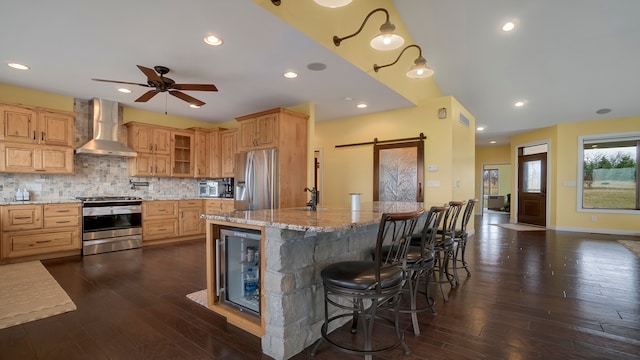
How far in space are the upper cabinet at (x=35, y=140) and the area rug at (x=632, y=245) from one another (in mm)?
9371

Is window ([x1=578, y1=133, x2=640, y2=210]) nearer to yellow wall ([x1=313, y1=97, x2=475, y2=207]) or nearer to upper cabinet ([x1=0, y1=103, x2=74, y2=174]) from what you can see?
yellow wall ([x1=313, y1=97, x2=475, y2=207])

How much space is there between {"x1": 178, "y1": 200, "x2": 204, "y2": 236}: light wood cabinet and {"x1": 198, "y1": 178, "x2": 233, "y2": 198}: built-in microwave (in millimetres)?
447

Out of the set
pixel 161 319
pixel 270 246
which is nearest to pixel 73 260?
pixel 161 319

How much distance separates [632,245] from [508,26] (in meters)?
4.67

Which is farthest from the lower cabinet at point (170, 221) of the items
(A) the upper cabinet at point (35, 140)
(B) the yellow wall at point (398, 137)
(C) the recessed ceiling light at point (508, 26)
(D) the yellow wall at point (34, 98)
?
(C) the recessed ceiling light at point (508, 26)

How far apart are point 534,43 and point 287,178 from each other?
4.66 m

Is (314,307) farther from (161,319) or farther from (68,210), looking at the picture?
(68,210)

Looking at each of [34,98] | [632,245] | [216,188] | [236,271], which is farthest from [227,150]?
[632,245]

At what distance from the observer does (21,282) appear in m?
3.26

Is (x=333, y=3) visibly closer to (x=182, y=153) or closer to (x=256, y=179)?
(x=256, y=179)

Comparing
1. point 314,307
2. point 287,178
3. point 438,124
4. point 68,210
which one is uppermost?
point 438,124

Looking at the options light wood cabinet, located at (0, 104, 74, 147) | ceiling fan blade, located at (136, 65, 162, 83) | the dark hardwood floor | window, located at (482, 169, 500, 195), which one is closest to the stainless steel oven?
the dark hardwood floor

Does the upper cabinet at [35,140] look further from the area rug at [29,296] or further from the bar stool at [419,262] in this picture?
the bar stool at [419,262]

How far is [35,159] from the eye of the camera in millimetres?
4398
